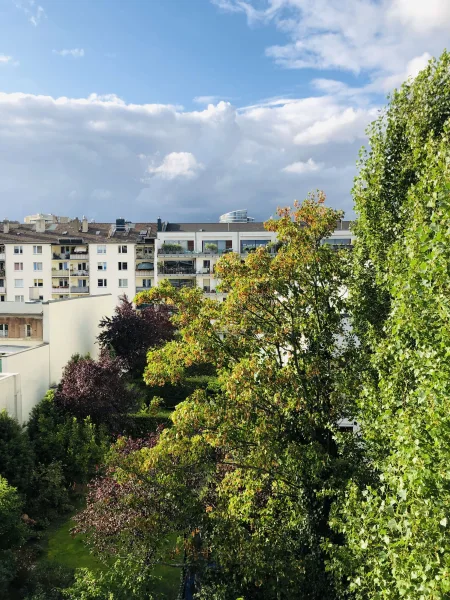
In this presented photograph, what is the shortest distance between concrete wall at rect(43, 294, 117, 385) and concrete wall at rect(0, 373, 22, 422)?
5.14m

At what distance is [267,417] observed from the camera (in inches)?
479

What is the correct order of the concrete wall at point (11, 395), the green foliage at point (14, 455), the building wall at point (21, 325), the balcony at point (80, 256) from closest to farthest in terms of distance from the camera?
the green foliage at point (14, 455), the concrete wall at point (11, 395), the building wall at point (21, 325), the balcony at point (80, 256)

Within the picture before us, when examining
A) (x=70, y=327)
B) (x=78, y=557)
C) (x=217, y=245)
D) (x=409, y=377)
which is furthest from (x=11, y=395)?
(x=217, y=245)

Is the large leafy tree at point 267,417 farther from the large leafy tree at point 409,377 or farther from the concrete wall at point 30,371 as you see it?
the concrete wall at point 30,371

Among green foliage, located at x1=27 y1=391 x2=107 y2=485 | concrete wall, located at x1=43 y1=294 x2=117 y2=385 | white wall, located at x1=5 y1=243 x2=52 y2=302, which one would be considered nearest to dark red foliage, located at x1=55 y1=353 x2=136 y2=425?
green foliage, located at x1=27 y1=391 x2=107 y2=485

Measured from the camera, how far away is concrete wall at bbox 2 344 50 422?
2190cm

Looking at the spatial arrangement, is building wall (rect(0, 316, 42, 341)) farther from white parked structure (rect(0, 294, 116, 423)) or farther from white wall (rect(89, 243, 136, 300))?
white wall (rect(89, 243, 136, 300))

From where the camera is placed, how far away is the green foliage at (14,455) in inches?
686

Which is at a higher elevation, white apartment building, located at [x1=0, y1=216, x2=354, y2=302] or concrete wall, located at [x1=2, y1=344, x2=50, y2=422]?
white apartment building, located at [x1=0, y1=216, x2=354, y2=302]

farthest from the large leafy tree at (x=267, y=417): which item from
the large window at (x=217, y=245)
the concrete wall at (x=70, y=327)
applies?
the large window at (x=217, y=245)

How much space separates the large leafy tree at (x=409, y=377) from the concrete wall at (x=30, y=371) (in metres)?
15.7

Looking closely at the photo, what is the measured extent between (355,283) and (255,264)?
2.56 m

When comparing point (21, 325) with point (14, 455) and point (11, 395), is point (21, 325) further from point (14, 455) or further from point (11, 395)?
point (14, 455)

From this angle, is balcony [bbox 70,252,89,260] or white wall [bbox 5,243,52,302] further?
balcony [bbox 70,252,89,260]
